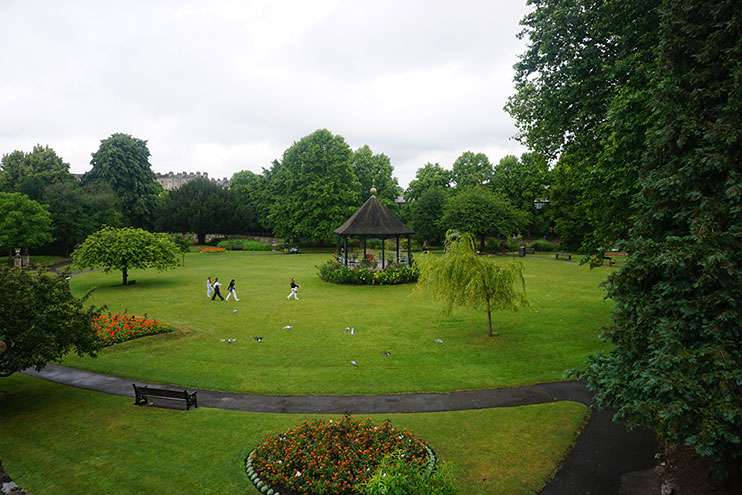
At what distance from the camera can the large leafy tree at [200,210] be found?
6775cm

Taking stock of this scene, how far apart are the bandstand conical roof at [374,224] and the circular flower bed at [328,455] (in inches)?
965

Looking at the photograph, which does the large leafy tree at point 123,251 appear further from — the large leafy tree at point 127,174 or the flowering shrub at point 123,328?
the large leafy tree at point 127,174

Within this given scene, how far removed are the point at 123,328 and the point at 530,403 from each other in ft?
54.4

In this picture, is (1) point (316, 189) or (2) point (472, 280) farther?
(1) point (316, 189)

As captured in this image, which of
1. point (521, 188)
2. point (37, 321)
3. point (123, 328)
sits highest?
point (521, 188)

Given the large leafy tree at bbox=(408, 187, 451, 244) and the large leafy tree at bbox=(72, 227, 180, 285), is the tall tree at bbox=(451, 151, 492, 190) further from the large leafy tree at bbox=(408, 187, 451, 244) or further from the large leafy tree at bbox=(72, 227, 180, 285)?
the large leafy tree at bbox=(72, 227, 180, 285)

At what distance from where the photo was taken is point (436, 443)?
938 centimetres

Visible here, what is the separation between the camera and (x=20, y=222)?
41.9 metres

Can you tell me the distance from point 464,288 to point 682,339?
31.7 feet

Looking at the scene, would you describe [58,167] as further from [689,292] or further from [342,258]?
[689,292]

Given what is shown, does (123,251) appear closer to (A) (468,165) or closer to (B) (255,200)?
(B) (255,200)

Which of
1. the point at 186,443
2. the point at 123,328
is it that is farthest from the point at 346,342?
the point at 123,328

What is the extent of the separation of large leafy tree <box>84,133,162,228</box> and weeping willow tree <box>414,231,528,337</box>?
5916cm

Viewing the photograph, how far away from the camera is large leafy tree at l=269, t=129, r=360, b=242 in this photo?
59.6 metres
